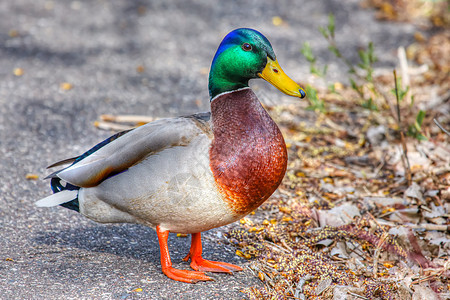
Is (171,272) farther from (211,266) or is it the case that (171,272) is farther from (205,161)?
(205,161)

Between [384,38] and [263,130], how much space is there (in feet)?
16.0

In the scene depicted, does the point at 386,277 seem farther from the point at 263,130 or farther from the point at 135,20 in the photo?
the point at 135,20

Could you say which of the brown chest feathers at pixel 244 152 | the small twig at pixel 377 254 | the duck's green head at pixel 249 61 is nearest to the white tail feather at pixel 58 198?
the brown chest feathers at pixel 244 152

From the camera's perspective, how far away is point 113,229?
3.58 m

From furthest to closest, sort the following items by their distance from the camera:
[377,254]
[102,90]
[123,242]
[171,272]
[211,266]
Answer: [102,90], [123,242], [377,254], [211,266], [171,272]

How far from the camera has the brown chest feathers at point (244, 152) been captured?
2.74 metres

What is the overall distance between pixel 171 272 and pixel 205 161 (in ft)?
2.22

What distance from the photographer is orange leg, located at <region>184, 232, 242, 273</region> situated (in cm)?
306

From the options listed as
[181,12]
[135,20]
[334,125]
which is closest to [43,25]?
[135,20]

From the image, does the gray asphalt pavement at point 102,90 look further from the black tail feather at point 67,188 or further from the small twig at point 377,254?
the small twig at point 377,254

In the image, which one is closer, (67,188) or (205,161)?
(205,161)

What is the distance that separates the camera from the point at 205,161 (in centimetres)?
275

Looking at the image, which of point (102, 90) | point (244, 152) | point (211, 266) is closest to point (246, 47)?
point (244, 152)

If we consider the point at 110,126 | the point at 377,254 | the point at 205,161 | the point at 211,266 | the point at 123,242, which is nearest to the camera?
the point at 205,161
